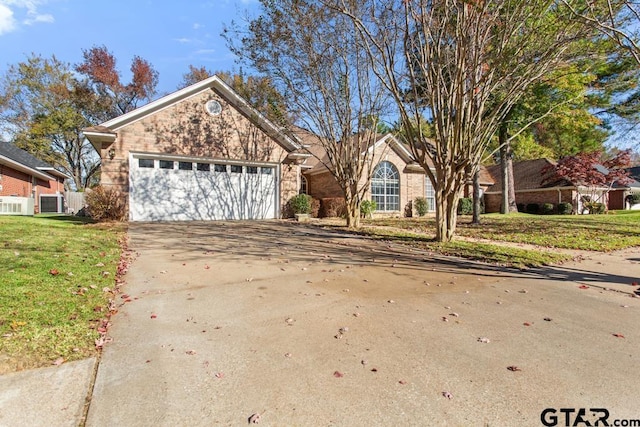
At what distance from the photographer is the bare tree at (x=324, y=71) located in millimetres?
11195

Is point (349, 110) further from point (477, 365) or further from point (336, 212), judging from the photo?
point (477, 365)

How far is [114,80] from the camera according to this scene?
30.8m

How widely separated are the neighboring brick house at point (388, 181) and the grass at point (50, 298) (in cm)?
1474

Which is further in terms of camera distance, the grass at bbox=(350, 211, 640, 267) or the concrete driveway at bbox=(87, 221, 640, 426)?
the grass at bbox=(350, 211, 640, 267)

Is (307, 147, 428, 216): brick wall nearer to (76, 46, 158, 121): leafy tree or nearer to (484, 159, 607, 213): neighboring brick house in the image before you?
(484, 159, 607, 213): neighboring brick house

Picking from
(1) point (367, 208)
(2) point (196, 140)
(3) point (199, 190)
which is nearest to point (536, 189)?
(1) point (367, 208)

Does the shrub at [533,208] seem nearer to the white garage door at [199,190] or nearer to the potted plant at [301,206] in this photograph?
the potted plant at [301,206]

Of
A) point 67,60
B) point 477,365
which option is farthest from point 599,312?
point 67,60

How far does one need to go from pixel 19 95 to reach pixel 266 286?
3711 centimetres

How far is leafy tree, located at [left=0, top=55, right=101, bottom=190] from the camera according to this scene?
29.6m

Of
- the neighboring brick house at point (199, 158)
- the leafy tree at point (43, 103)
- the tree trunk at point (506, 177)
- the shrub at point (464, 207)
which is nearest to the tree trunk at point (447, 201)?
the neighboring brick house at point (199, 158)

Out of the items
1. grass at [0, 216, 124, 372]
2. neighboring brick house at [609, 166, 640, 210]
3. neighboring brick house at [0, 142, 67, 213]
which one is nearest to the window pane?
grass at [0, 216, 124, 372]

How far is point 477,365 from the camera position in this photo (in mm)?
2826

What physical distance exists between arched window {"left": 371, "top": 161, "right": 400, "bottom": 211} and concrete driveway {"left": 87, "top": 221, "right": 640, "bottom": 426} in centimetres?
1507
